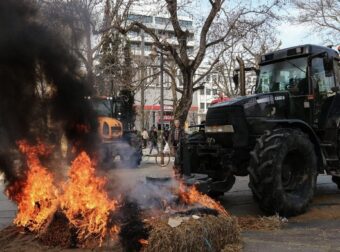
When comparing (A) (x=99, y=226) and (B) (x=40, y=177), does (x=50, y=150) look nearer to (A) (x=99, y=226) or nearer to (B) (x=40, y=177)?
(B) (x=40, y=177)

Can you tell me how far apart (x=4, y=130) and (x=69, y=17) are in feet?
6.70

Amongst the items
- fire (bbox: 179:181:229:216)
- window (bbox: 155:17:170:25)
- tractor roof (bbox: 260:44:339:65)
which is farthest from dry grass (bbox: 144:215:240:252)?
window (bbox: 155:17:170:25)

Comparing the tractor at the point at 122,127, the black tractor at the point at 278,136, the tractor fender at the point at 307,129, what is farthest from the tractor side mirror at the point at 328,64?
the tractor at the point at 122,127

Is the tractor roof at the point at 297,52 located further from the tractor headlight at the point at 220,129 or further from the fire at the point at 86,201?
the fire at the point at 86,201

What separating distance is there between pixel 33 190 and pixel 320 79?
622 cm

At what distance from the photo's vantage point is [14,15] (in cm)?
610

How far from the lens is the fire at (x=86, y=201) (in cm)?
599

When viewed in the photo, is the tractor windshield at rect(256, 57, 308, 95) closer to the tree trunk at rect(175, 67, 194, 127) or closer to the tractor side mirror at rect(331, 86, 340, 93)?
the tractor side mirror at rect(331, 86, 340, 93)

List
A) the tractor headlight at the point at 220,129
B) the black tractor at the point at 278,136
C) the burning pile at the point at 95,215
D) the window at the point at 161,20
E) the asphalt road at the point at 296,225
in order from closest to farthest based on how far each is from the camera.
Answer: the burning pile at the point at 95,215 → the asphalt road at the point at 296,225 → the black tractor at the point at 278,136 → the tractor headlight at the point at 220,129 → the window at the point at 161,20

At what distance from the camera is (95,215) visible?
19.7ft

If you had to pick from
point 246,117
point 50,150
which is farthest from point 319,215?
point 50,150

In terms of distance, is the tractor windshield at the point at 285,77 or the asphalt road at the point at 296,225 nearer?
the asphalt road at the point at 296,225

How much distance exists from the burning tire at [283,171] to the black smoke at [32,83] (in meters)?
2.80

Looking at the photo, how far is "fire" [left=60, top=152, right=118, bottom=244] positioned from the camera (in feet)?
19.7
